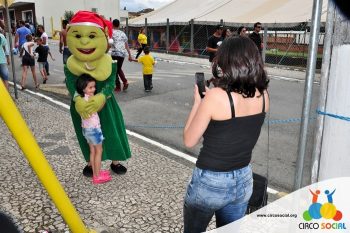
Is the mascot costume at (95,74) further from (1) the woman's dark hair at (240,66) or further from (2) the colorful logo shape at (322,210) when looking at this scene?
(2) the colorful logo shape at (322,210)

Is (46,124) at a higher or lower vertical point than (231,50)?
lower

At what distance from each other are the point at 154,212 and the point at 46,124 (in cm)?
352

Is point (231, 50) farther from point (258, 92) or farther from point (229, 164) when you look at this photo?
point (229, 164)

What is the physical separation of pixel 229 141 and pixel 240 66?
16.7 inches

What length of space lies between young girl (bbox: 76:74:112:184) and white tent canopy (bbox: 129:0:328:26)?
12937 mm

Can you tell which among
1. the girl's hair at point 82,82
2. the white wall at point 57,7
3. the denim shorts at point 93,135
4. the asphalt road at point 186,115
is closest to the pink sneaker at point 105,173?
the denim shorts at point 93,135

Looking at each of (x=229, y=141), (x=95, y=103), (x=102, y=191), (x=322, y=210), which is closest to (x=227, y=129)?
(x=229, y=141)

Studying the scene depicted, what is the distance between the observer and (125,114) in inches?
281

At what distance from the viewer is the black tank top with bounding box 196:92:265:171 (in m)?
1.98

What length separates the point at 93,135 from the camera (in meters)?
3.75

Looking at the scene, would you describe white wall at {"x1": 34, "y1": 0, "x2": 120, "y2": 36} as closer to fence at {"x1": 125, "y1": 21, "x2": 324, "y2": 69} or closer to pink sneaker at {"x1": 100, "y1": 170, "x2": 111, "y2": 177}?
fence at {"x1": 125, "y1": 21, "x2": 324, "y2": 69}

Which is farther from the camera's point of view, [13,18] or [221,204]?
[13,18]

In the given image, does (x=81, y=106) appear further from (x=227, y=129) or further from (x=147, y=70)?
(x=147, y=70)

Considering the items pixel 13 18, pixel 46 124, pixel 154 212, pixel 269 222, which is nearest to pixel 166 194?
pixel 154 212
